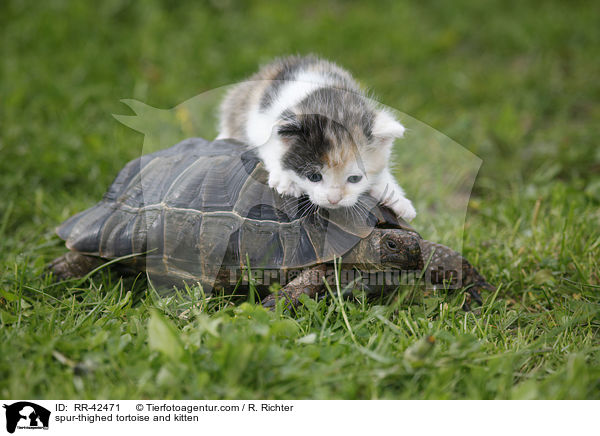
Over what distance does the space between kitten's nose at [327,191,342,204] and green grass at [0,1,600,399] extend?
53 cm

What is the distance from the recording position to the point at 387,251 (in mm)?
2652

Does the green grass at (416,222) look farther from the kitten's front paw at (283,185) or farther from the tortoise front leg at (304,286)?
the kitten's front paw at (283,185)

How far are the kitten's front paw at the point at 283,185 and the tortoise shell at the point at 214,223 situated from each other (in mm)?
46

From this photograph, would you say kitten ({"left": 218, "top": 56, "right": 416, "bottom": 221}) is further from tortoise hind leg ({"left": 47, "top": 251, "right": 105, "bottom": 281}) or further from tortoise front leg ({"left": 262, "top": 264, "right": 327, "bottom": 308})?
tortoise hind leg ({"left": 47, "top": 251, "right": 105, "bottom": 281})

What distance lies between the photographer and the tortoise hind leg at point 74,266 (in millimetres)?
3090

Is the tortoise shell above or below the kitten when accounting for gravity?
below

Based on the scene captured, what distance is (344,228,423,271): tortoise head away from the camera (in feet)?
8.68

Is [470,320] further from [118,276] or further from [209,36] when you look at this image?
[209,36]

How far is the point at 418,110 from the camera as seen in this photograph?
19.1 feet

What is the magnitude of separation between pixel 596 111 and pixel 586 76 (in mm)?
891

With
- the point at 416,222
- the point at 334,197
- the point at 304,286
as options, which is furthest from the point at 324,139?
the point at 416,222
